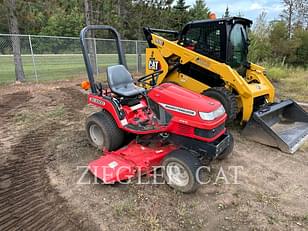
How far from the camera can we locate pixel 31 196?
2.83 meters

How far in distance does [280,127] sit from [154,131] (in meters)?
2.77

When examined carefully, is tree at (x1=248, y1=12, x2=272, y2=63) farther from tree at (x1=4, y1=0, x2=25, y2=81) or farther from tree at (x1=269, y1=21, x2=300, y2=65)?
tree at (x1=4, y1=0, x2=25, y2=81)

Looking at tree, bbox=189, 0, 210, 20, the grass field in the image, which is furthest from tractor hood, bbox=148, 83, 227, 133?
tree, bbox=189, 0, 210, 20

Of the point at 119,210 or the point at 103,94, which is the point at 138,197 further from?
the point at 103,94

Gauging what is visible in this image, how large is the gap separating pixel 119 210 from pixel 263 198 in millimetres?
1581

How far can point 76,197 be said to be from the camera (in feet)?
9.30

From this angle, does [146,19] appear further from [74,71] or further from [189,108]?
[189,108]

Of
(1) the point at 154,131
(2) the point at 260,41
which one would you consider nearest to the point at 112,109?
(1) the point at 154,131

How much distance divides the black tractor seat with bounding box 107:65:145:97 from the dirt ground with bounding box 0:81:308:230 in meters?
1.00

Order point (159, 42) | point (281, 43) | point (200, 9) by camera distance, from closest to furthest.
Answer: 1. point (159, 42)
2. point (281, 43)
3. point (200, 9)

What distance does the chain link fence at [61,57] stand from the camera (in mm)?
10984

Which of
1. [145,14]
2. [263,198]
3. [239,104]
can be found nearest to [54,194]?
[263,198]

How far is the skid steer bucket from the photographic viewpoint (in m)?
4.13

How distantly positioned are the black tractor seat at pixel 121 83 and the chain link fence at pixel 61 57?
24.7 ft
